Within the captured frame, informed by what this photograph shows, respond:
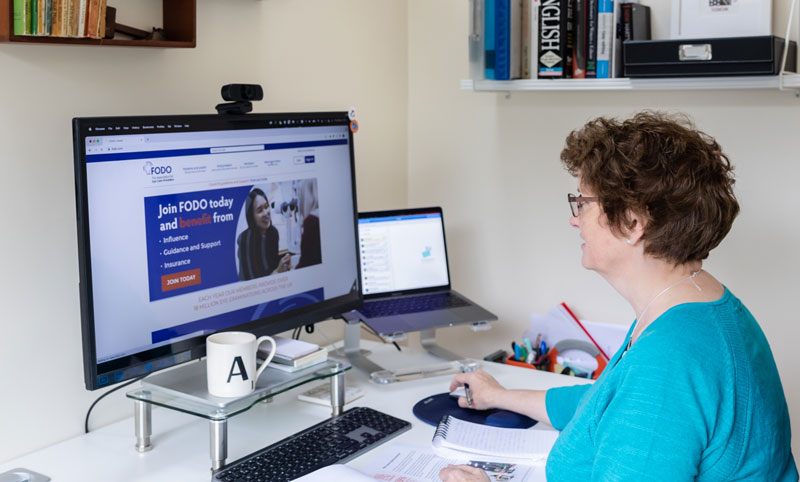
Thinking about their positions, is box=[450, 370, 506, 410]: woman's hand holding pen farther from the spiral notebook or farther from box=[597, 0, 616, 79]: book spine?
box=[597, 0, 616, 79]: book spine

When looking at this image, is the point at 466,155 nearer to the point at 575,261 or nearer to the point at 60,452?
the point at 575,261

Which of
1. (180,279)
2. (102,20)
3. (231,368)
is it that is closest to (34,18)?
(102,20)

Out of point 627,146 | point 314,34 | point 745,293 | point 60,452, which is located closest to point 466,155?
point 314,34

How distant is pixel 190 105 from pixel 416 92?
3.07 ft

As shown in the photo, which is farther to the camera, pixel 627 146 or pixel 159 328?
pixel 159 328

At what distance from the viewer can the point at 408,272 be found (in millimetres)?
2234

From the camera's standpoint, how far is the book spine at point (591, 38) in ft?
6.83

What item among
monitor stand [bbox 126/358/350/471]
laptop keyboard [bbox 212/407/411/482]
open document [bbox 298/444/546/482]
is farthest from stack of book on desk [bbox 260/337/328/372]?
open document [bbox 298/444/546/482]

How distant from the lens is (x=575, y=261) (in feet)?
7.86

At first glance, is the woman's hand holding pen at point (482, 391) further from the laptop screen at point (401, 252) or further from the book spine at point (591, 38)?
the book spine at point (591, 38)

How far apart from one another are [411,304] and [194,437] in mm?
731

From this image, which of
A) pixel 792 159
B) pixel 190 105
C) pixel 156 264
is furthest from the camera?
pixel 792 159

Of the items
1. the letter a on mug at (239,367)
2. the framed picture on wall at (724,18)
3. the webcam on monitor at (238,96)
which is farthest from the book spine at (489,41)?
the letter a on mug at (239,367)

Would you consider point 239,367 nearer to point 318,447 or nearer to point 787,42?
point 318,447
